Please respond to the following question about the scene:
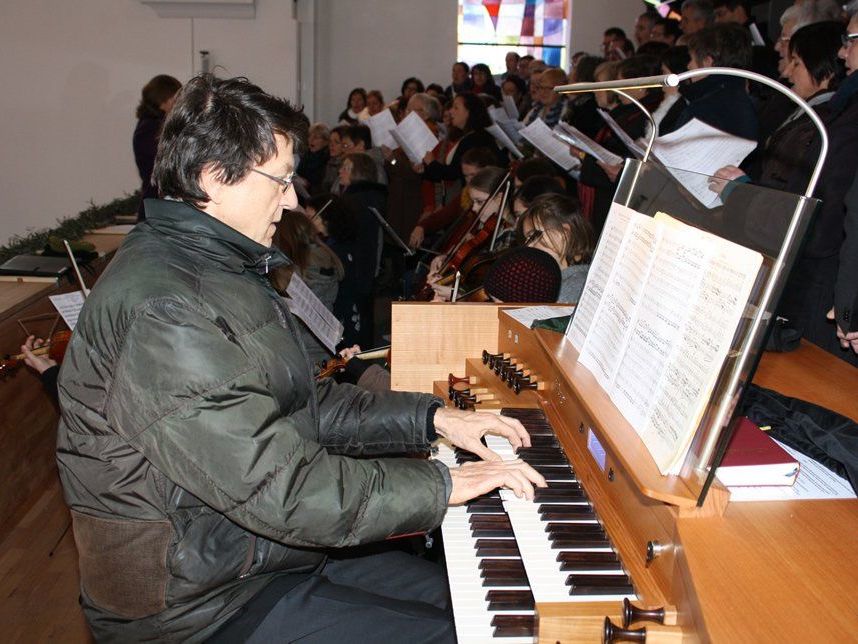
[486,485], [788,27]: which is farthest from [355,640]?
[788,27]

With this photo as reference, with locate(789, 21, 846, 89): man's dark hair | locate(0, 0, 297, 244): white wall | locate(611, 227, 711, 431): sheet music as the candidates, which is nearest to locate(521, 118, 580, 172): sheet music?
locate(789, 21, 846, 89): man's dark hair

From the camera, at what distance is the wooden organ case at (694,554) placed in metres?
1.20

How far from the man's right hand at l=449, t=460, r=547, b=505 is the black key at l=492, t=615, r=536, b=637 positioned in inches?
9.3

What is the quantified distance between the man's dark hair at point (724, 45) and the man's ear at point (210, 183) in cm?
286

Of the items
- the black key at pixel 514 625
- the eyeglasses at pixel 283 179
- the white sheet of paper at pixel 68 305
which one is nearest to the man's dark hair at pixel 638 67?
the white sheet of paper at pixel 68 305

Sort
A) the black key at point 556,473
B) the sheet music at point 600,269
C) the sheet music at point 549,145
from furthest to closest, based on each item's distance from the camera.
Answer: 1. the sheet music at point 549,145
2. the sheet music at point 600,269
3. the black key at point 556,473

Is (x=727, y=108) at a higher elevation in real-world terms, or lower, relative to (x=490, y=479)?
higher

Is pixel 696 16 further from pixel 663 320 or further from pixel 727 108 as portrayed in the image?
pixel 663 320

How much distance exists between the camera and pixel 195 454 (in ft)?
4.73

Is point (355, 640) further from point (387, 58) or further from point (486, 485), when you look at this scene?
point (387, 58)

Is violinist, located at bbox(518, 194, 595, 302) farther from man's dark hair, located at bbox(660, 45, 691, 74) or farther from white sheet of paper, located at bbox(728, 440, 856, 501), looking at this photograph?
white sheet of paper, located at bbox(728, 440, 856, 501)

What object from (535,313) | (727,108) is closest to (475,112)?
(727,108)

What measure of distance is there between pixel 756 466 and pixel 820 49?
243 centimetres

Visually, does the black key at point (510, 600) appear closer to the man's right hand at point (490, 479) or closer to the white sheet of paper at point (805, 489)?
the man's right hand at point (490, 479)
